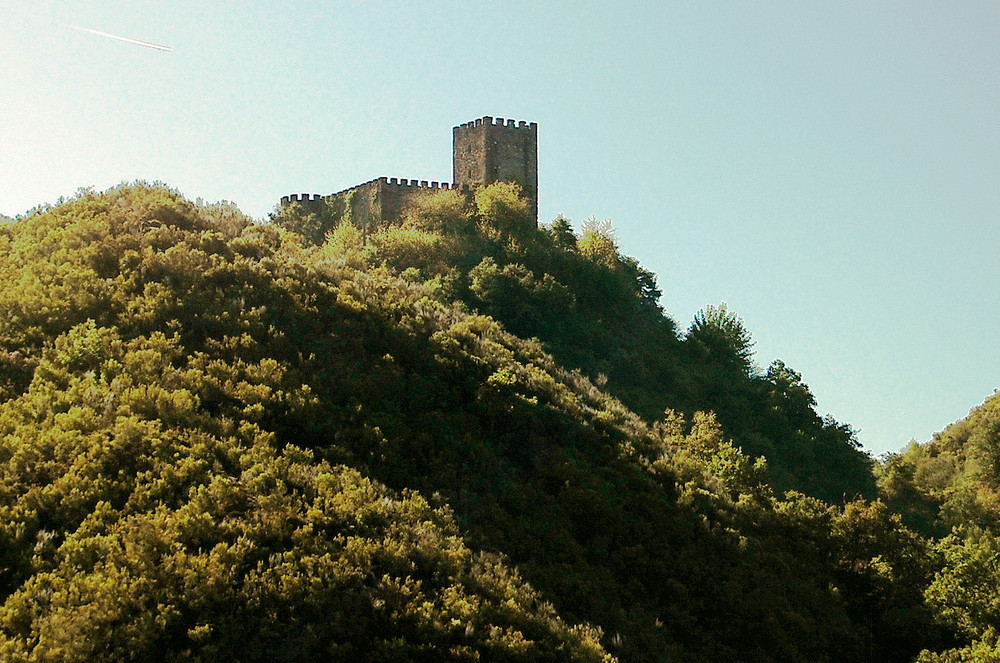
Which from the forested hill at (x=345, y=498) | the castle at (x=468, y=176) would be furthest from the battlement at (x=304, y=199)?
the forested hill at (x=345, y=498)

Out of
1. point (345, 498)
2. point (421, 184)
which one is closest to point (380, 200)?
point (421, 184)

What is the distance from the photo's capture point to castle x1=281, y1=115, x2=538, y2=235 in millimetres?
51281

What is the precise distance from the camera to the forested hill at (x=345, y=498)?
1257cm

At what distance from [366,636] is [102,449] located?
18.3ft

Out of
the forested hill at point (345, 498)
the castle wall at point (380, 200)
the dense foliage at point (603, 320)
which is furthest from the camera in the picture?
the castle wall at point (380, 200)

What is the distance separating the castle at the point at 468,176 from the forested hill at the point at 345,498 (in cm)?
2392

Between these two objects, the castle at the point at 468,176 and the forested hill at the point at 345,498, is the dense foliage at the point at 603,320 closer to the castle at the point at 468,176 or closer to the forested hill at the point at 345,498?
the castle at the point at 468,176

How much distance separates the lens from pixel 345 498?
14852 mm

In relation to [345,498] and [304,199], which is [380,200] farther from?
[345,498]

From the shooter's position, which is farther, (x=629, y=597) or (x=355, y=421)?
(x=355, y=421)

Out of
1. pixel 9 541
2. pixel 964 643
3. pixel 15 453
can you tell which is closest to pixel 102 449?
pixel 15 453

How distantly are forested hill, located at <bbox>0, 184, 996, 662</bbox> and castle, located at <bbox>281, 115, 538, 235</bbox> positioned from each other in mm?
23924

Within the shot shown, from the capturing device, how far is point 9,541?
1288cm

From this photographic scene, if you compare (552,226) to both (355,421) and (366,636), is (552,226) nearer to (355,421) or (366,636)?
(355,421)
